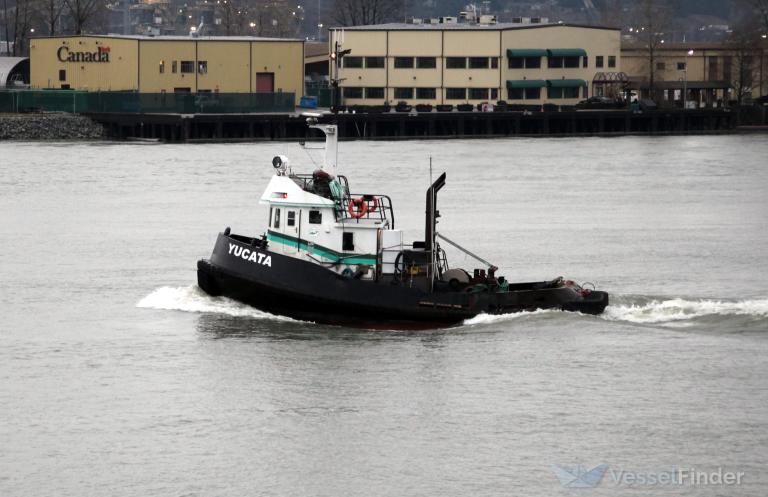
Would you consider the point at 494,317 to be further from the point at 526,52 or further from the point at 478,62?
the point at 526,52

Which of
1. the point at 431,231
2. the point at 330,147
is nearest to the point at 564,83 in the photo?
the point at 330,147

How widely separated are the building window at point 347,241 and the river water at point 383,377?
5.42ft

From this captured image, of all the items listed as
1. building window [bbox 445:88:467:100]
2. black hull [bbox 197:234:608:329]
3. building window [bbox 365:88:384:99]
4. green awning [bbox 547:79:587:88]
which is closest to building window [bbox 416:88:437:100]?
building window [bbox 445:88:467:100]

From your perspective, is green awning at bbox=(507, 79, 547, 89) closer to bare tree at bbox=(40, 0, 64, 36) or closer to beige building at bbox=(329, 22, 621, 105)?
beige building at bbox=(329, 22, 621, 105)

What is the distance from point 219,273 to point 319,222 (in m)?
2.39

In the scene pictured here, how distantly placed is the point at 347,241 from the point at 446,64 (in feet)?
221

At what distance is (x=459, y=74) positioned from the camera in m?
96.4

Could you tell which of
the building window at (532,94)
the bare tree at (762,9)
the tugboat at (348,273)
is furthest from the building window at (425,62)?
the tugboat at (348,273)

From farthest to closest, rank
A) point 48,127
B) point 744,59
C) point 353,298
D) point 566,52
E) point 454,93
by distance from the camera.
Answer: point 744,59
point 566,52
point 454,93
point 48,127
point 353,298

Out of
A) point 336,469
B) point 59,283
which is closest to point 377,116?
point 59,283

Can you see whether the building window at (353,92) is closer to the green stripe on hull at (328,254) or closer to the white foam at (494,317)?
the green stripe on hull at (328,254)

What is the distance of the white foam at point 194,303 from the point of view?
30.7 metres

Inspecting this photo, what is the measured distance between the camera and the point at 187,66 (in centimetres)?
9069

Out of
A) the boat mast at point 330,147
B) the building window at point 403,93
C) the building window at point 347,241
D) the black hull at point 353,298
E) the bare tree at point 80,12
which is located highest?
the bare tree at point 80,12
